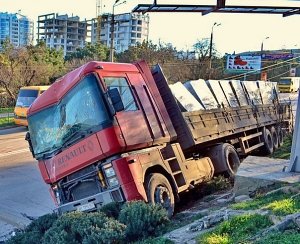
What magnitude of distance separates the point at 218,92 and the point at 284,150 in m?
5.00

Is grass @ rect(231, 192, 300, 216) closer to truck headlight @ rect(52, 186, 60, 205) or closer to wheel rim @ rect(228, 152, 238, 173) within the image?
truck headlight @ rect(52, 186, 60, 205)

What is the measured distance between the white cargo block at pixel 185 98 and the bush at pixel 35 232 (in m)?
3.97

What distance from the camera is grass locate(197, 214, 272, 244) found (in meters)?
4.30

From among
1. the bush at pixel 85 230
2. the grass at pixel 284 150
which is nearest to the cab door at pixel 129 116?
the bush at pixel 85 230

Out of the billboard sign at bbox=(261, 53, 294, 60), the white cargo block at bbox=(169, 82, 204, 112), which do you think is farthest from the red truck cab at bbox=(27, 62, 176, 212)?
the billboard sign at bbox=(261, 53, 294, 60)

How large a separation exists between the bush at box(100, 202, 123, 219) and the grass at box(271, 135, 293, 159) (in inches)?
317

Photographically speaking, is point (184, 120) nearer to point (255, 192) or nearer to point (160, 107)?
point (160, 107)

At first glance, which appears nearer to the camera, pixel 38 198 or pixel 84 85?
pixel 84 85

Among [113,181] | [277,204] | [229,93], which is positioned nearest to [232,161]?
[229,93]

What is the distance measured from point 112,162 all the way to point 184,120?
8.23 ft

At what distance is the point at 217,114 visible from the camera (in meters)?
10.5

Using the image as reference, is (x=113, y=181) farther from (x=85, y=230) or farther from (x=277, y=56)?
(x=277, y=56)

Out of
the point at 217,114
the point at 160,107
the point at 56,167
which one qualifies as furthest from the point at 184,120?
the point at 56,167

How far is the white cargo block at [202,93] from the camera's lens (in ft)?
33.2
